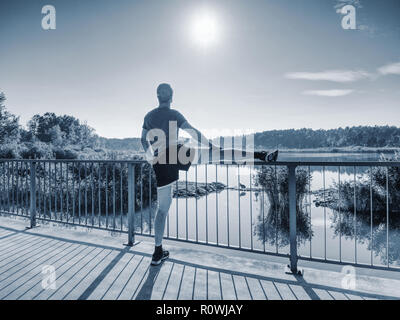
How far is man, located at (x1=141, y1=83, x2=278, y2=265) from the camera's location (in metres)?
2.47

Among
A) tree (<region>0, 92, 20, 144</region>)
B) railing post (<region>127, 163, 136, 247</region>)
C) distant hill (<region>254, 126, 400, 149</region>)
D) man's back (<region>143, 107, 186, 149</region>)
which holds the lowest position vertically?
railing post (<region>127, 163, 136, 247</region>)

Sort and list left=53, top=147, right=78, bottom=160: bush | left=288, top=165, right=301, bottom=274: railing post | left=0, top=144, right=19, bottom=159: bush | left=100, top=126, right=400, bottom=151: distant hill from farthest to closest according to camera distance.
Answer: left=53, top=147, right=78, bottom=160: bush
left=0, top=144, right=19, bottom=159: bush
left=100, top=126, right=400, bottom=151: distant hill
left=288, top=165, right=301, bottom=274: railing post

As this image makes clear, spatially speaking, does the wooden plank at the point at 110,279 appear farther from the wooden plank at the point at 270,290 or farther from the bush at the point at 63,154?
the bush at the point at 63,154

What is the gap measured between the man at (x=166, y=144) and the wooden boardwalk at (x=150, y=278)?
1.30 feet

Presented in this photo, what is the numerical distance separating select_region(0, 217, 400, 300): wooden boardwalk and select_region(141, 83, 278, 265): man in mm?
395

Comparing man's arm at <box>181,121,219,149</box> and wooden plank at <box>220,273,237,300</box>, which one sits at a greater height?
man's arm at <box>181,121,219,149</box>

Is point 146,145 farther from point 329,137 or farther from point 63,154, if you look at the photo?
point 63,154

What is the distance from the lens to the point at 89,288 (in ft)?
7.18

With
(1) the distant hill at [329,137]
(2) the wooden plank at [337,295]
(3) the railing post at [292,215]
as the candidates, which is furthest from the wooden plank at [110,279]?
(1) the distant hill at [329,137]

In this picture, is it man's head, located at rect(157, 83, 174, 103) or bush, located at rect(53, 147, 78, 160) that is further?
bush, located at rect(53, 147, 78, 160)

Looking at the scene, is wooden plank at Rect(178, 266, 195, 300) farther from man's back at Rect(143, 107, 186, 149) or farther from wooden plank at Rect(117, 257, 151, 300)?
man's back at Rect(143, 107, 186, 149)

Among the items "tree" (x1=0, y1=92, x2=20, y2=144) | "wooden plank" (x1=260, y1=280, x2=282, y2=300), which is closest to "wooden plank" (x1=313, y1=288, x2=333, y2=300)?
"wooden plank" (x1=260, y1=280, x2=282, y2=300)

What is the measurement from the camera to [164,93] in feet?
8.42

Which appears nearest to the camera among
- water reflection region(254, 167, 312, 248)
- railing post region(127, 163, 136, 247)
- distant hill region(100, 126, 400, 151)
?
railing post region(127, 163, 136, 247)
